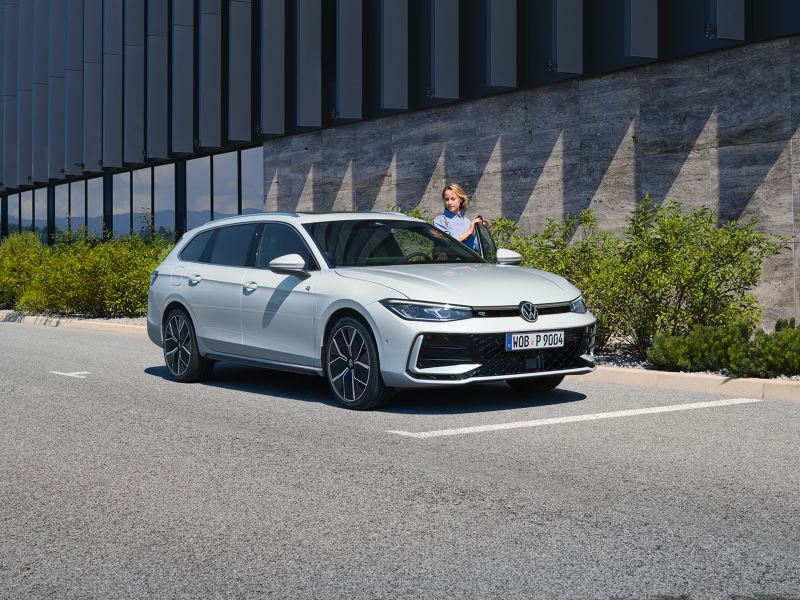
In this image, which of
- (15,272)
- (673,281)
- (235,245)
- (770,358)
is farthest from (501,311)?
(15,272)

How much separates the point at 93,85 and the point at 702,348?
31753mm

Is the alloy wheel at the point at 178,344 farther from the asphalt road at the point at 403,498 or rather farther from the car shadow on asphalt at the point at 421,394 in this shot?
the asphalt road at the point at 403,498

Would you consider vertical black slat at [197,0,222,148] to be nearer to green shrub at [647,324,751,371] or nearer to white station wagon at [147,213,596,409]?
white station wagon at [147,213,596,409]

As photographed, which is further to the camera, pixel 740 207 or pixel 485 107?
pixel 485 107

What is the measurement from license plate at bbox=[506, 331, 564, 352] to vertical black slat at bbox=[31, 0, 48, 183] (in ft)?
121

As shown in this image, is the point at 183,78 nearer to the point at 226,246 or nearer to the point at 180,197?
the point at 180,197

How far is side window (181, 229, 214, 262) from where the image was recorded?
10734 millimetres

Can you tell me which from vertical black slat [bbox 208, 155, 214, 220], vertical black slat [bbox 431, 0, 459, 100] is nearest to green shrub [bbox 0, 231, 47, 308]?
vertical black slat [bbox 208, 155, 214, 220]

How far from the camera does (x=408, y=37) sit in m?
21.7

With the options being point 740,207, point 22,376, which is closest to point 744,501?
point 22,376

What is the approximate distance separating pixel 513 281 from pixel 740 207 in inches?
306

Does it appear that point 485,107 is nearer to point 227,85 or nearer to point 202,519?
point 227,85

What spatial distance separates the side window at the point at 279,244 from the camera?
941 cm

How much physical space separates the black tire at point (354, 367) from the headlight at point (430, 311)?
382 millimetres
